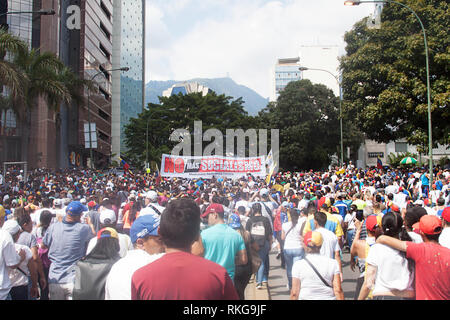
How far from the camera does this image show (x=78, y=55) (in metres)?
47.9

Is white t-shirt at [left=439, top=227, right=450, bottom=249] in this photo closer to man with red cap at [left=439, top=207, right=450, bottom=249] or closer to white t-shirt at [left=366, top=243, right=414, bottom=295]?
man with red cap at [left=439, top=207, right=450, bottom=249]

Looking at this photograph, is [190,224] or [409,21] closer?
[190,224]

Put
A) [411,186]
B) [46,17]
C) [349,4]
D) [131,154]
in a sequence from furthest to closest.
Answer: [131,154] < [46,17] < [411,186] < [349,4]

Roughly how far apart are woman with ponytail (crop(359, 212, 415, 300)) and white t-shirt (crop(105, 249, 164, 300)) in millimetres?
1854

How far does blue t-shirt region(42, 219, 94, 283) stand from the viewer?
5.01 m

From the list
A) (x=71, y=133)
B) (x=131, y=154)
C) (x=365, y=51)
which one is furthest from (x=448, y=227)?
(x=71, y=133)

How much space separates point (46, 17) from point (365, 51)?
96.9 feet

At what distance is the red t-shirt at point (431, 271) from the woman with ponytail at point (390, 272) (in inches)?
4.9

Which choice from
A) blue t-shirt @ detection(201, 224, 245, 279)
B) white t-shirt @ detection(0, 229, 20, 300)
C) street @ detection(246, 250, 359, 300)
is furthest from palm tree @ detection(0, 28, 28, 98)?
blue t-shirt @ detection(201, 224, 245, 279)

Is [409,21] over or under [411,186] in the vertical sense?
over

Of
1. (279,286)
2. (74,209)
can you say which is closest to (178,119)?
(279,286)

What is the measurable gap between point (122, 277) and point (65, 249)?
5.87 ft

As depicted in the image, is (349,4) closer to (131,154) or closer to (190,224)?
(190,224)
